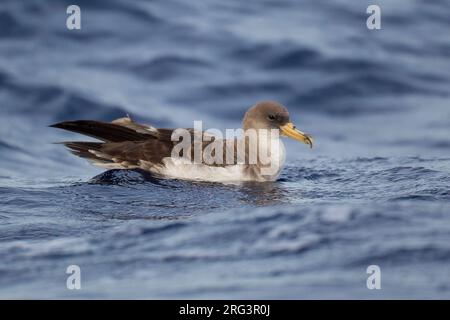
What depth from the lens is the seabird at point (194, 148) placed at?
947cm

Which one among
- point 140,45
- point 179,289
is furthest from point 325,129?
point 179,289

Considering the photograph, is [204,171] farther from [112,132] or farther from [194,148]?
[112,132]

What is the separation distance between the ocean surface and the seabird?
16 centimetres

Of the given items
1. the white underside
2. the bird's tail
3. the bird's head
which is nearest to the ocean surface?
the white underside

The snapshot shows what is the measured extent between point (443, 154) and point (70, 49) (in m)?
6.58

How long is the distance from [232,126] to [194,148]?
13.6 ft

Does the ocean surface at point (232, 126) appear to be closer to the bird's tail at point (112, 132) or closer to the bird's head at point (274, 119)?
the bird's tail at point (112, 132)

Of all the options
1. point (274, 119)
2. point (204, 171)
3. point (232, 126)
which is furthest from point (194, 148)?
point (232, 126)

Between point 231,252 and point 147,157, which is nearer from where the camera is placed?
point 231,252

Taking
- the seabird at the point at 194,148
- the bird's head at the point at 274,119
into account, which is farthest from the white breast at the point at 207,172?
the bird's head at the point at 274,119

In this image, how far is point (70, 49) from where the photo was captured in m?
15.4

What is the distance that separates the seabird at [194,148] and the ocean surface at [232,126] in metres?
0.16

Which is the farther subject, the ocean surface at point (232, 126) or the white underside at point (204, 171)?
the white underside at point (204, 171)
